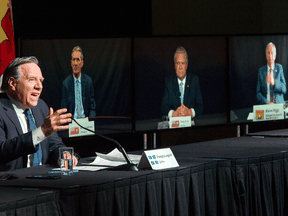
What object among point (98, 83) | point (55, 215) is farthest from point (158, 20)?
point (55, 215)

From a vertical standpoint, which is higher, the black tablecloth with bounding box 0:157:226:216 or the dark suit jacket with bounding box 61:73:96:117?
the dark suit jacket with bounding box 61:73:96:117

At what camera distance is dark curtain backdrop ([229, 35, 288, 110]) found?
497 centimetres

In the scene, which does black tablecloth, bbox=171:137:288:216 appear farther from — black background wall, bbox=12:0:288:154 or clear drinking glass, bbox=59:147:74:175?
black background wall, bbox=12:0:288:154

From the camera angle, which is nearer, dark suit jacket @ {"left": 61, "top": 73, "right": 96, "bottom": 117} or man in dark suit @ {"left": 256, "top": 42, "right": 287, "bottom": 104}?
dark suit jacket @ {"left": 61, "top": 73, "right": 96, "bottom": 117}

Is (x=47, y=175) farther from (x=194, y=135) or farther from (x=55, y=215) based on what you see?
(x=194, y=135)

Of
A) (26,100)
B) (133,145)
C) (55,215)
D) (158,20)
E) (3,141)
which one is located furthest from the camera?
(158,20)

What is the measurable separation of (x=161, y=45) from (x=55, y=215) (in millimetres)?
2989

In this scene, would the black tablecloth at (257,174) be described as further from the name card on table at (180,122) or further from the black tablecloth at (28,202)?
the name card on table at (180,122)

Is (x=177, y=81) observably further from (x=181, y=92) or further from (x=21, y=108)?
(x=21, y=108)

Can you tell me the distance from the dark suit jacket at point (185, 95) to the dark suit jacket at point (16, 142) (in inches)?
74.5

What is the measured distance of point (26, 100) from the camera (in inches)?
108

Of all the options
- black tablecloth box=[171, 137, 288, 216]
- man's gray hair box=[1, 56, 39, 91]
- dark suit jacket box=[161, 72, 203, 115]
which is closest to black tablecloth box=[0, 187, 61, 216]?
man's gray hair box=[1, 56, 39, 91]

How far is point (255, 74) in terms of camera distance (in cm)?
512

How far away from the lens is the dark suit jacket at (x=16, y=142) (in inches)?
95.7
